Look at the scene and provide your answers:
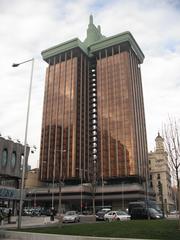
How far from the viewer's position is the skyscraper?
121 metres

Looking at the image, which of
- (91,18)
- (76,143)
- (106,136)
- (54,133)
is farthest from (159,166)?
(91,18)

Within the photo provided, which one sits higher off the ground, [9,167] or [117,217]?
[9,167]

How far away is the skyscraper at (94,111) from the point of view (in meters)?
121

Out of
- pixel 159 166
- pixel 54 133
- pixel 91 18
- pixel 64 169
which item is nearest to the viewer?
pixel 64 169

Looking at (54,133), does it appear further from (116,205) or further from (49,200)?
(116,205)

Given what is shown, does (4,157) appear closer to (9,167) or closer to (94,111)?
(9,167)

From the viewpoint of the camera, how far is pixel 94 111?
14200cm

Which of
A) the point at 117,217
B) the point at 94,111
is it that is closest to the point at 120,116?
the point at 94,111

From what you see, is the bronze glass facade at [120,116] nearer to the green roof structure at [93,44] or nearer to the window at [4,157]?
Answer: the green roof structure at [93,44]

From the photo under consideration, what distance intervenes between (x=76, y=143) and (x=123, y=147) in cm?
2044

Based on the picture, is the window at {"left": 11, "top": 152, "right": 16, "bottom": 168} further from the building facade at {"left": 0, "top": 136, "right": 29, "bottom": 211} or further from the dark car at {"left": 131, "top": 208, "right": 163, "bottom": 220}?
the dark car at {"left": 131, "top": 208, "right": 163, "bottom": 220}

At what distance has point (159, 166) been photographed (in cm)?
14250

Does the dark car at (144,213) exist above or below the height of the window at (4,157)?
below

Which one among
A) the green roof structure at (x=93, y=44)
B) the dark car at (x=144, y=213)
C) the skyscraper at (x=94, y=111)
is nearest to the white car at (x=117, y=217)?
the dark car at (x=144, y=213)
